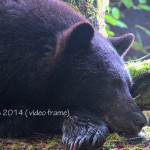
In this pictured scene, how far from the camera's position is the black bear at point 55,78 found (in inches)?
82.4

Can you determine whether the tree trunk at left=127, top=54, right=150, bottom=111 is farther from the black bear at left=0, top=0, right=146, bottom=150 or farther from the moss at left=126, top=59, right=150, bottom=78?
the black bear at left=0, top=0, right=146, bottom=150

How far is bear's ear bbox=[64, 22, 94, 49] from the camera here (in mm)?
2039

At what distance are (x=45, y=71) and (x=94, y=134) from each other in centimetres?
80

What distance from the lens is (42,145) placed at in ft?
6.36

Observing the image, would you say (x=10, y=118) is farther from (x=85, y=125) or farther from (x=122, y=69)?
(x=122, y=69)

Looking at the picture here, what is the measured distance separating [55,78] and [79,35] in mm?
521

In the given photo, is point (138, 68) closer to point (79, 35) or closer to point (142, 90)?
point (142, 90)

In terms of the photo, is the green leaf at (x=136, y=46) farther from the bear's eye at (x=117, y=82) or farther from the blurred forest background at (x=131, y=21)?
the bear's eye at (x=117, y=82)

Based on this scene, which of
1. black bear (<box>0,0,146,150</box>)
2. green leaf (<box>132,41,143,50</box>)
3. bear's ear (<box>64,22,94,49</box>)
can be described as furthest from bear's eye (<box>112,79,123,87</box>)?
green leaf (<box>132,41,143,50</box>)

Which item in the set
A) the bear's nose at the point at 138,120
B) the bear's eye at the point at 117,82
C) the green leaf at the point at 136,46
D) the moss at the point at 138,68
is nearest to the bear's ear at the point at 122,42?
the moss at the point at 138,68

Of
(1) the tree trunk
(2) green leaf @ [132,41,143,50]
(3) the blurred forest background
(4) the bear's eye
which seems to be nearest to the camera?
(4) the bear's eye

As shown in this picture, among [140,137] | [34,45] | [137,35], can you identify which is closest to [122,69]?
[140,137]

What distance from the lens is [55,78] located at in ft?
7.06

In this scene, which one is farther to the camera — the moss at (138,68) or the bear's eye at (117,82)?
the moss at (138,68)
